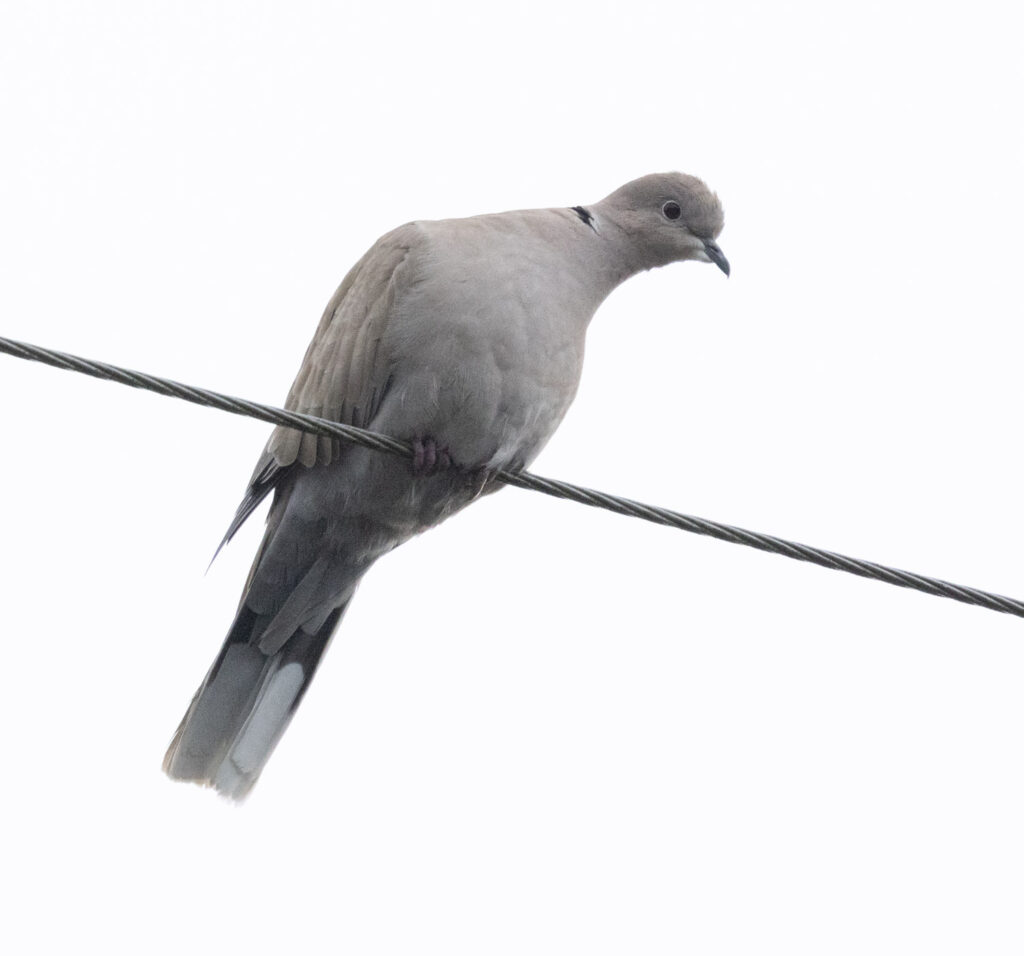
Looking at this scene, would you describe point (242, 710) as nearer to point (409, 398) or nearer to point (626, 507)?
point (409, 398)

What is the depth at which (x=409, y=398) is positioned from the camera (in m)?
4.53

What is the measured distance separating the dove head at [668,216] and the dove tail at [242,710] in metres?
1.49

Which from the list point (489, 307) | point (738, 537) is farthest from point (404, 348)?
point (738, 537)

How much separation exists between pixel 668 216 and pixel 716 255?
0.68 ft

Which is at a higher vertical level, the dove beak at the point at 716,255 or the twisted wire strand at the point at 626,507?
the dove beak at the point at 716,255

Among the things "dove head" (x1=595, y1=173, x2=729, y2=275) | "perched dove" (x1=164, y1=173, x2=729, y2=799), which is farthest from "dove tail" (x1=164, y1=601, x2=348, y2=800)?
"dove head" (x1=595, y1=173, x2=729, y2=275)

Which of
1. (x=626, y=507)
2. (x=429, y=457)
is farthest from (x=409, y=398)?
(x=626, y=507)

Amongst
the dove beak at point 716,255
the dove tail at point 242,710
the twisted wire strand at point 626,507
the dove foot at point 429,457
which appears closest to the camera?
the twisted wire strand at point 626,507

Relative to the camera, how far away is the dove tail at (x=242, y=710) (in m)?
5.23

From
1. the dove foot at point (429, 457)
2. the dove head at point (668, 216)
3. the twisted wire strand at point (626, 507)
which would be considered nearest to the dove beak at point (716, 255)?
the dove head at point (668, 216)

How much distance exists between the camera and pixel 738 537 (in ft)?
11.1

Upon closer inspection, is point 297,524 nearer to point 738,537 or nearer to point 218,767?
point 218,767

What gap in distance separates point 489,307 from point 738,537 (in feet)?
4.43

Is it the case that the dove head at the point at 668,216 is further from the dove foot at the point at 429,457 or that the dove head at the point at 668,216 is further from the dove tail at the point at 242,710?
the dove tail at the point at 242,710
